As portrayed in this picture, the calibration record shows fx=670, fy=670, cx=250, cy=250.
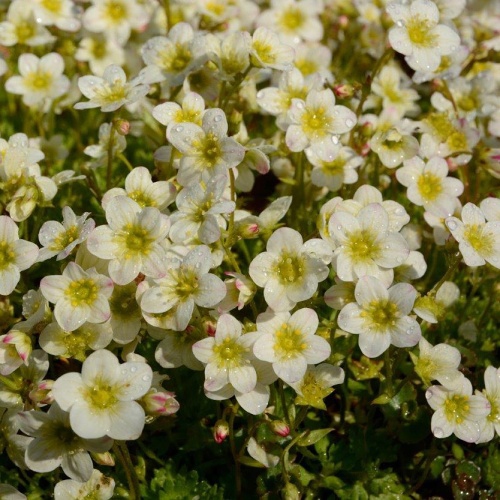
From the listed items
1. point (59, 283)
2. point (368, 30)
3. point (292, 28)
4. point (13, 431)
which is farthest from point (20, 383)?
point (368, 30)

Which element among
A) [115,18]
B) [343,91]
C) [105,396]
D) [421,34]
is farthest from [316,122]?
[115,18]

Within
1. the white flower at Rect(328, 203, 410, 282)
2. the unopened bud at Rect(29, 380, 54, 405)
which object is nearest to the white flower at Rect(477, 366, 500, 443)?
the white flower at Rect(328, 203, 410, 282)

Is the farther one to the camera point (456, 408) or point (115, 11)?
point (115, 11)

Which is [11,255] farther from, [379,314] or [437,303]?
[437,303]

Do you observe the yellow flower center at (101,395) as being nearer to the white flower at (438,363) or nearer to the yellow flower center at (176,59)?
the white flower at (438,363)

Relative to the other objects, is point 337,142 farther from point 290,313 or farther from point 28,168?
point 28,168

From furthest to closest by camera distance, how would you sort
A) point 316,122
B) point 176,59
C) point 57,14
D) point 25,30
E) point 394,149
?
point 57,14
point 25,30
point 176,59
point 394,149
point 316,122
